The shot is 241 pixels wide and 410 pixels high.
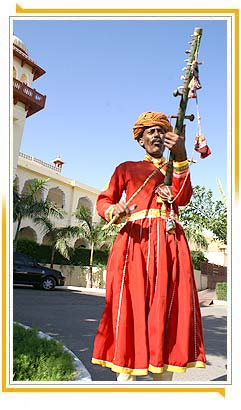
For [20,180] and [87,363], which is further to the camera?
[20,180]

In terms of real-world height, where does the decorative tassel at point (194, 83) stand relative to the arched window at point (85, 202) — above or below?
below

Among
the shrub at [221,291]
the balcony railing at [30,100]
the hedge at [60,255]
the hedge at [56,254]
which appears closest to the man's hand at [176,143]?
the balcony railing at [30,100]

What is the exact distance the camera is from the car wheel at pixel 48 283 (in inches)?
488

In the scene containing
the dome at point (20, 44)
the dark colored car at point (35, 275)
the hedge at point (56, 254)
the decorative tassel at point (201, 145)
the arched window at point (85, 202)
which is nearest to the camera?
the decorative tassel at point (201, 145)

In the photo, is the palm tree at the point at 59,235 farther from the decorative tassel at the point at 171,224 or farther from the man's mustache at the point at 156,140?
the decorative tassel at the point at 171,224

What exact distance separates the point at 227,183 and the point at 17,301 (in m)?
7.52

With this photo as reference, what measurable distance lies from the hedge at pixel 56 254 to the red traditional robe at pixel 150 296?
14.1 metres

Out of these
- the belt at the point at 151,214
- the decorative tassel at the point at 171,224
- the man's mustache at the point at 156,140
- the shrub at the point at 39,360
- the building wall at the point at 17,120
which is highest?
the building wall at the point at 17,120

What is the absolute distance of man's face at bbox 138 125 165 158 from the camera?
7.00 ft

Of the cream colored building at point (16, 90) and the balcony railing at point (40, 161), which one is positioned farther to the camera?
the balcony railing at point (40, 161)

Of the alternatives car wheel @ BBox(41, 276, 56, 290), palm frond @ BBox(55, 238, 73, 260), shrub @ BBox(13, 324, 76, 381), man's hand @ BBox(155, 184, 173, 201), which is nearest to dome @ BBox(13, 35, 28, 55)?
man's hand @ BBox(155, 184, 173, 201)
